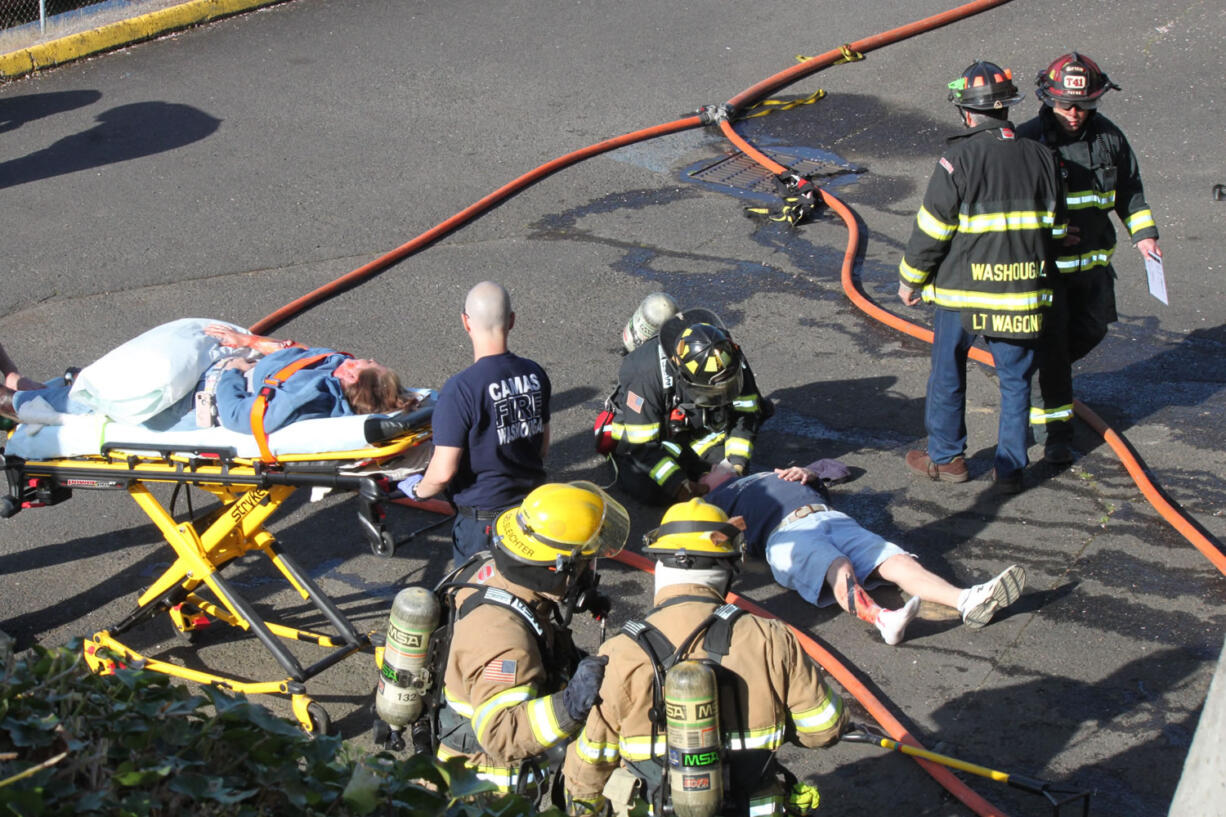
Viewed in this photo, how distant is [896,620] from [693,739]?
209 centimetres

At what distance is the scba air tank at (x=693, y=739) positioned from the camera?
2.98m

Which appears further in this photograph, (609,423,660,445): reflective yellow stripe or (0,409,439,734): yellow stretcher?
(609,423,660,445): reflective yellow stripe

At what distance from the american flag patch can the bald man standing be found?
1217mm

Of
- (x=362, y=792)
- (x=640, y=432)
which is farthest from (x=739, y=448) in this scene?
(x=362, y=792)

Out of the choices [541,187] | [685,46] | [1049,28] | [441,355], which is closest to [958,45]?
[1049,28]

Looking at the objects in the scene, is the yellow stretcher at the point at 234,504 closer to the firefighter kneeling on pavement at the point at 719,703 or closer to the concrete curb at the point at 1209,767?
the firefighter kneeling on pavement at the point at 719,703

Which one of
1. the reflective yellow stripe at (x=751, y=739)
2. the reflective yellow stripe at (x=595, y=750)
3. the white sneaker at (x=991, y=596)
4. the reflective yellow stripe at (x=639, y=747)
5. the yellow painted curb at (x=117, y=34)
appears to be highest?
the yellow painted curb at (x=117, y=34)

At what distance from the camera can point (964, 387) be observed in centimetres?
593

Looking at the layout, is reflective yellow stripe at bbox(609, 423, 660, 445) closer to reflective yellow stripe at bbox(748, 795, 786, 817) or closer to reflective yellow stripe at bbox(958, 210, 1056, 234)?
reflective yellow stripe at bbox(958, 210, 1056, 234)

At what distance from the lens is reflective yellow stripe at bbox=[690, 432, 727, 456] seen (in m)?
5.95

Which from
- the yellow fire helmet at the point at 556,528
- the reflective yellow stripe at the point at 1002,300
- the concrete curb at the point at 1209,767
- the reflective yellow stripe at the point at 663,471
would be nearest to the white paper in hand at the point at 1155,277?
the reflective yellow stripe at the point at 1002,300

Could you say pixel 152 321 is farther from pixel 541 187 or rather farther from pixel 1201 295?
pixel 1201 295

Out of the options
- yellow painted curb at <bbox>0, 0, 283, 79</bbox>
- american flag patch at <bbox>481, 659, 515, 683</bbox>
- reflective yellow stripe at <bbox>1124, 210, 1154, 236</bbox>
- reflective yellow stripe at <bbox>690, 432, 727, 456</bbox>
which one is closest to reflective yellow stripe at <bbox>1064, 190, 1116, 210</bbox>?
reflective yellow stripe at <bbox>1124, 210, 1154, 236</bbox>

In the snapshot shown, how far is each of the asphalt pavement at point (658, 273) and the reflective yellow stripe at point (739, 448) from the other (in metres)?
0.63
